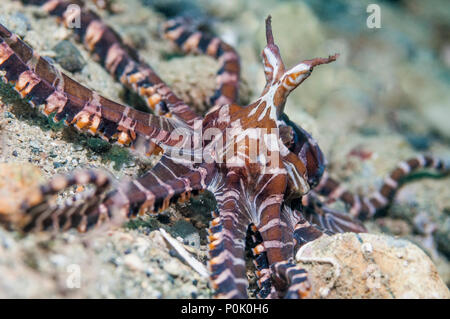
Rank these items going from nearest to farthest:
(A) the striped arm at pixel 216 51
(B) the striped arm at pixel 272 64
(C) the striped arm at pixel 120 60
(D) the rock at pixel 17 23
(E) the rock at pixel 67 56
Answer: (B) the striped arm at pixel 272 64 → (C) the striped arm at pixel 120 60 → (D) the rock at pixel 17 23 → (E) the rock at pixel 67 56 → (A) the striped arm at pixel 216 51

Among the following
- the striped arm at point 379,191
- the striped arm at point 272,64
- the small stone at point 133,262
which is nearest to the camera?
the small stone at point 133,262

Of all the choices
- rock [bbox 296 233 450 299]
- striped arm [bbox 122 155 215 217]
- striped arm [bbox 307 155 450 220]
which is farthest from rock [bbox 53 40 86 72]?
striped arm [bbox 307 155 450 220]

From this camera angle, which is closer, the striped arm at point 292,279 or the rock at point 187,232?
the striped arm at point 292,279

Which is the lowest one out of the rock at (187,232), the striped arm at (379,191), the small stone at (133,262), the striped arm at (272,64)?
the small stone at (133,262)

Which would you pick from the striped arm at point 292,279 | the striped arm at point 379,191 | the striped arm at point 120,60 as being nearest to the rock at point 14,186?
the striped arm at point 120,60

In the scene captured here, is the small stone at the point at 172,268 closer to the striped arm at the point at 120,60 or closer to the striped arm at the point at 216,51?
the striped arm at the point at 120,60

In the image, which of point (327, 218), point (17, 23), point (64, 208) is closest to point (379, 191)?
point (327, 218)
